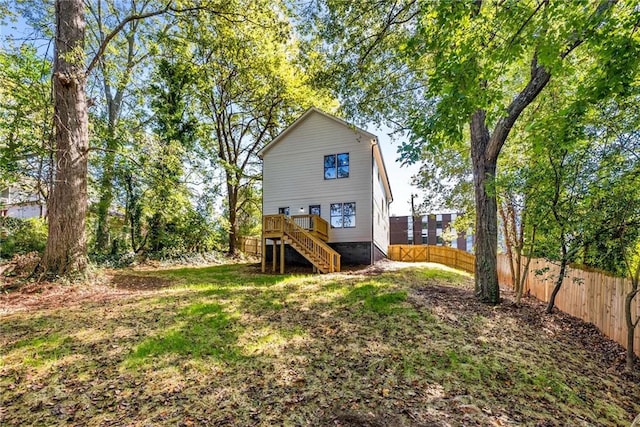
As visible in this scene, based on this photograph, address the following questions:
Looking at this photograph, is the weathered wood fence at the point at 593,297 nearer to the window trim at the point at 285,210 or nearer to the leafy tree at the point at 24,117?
the window trim at the point at 285,210

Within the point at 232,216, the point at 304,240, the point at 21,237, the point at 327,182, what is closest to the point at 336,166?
the point at 327,182

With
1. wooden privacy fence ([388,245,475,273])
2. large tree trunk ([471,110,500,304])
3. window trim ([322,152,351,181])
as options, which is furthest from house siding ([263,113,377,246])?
wooden privacy fence ([388,245,475,273])

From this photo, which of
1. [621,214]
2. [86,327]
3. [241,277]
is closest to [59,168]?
[86,327]

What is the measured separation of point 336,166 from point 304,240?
4.40m

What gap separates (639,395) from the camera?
417cm

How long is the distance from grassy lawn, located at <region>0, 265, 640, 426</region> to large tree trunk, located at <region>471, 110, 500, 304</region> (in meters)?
0.88

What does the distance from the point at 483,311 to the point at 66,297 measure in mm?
9385

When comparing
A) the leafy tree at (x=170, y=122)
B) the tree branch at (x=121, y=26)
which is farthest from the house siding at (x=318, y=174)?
the tree branch at (x=121, y=26)

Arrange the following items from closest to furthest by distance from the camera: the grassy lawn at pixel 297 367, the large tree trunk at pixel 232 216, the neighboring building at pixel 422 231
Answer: the grassy lawn at pixel 297 367 → the large tree trunk at pixel 232 216 → the neighboring building at pixel 422 231

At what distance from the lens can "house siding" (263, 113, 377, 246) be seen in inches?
575

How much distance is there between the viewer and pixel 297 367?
171 inches

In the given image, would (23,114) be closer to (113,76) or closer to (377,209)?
(113,76)

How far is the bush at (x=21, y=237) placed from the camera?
1251 cm

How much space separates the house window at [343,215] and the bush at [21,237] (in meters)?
12.7
